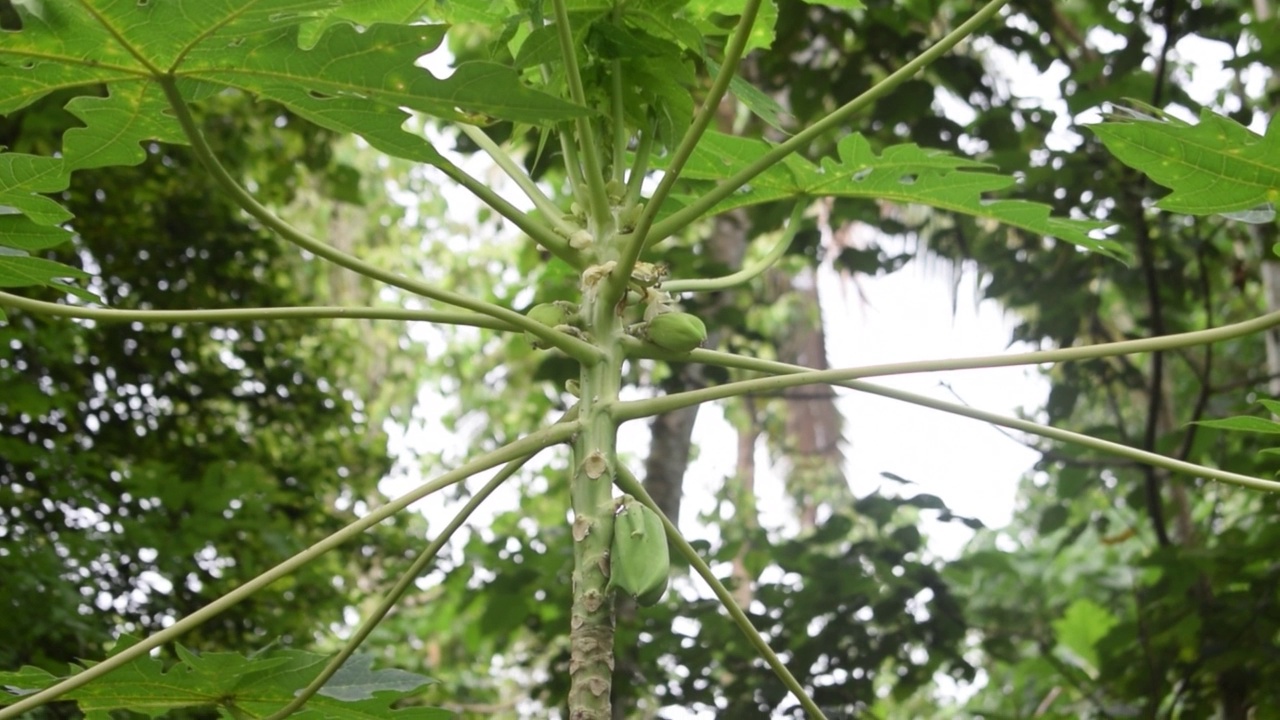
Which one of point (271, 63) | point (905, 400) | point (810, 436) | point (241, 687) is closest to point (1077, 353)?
point (905, 400)

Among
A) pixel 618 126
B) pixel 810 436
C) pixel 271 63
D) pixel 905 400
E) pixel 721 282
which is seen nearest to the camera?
pixel 271 63

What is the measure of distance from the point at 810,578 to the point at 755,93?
1932 mm

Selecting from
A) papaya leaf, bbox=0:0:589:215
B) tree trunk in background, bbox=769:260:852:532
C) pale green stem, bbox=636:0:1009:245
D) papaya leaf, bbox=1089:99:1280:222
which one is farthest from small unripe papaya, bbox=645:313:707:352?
tree trunk in background, bbox=769:260:852:532

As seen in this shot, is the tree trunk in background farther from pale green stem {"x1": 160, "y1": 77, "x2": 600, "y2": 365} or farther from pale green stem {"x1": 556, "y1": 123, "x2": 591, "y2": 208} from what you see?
pale green stem {"x1": 160, "y1": 77, "x2": 600, "y2": 365}

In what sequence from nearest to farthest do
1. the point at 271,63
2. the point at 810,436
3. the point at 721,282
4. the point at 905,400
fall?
1. the point at 271,63
2. the point at 905,400
3. the point at 721,282
4. the point at 810,436

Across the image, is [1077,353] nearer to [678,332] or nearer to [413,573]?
[678,332]

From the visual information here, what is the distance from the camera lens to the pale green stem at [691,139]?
995mm

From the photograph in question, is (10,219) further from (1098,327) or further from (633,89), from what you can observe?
(1098,327)

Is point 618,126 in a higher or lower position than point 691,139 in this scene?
higher

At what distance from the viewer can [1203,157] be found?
1178 mm

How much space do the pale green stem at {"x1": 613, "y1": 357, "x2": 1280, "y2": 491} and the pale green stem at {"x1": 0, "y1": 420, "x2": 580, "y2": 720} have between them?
0.08 m

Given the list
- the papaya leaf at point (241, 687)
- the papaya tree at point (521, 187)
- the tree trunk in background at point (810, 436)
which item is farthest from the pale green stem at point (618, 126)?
the tree trunk in background at point (810, 436)

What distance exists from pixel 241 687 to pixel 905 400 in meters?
0.77

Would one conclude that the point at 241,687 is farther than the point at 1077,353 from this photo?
Yes
